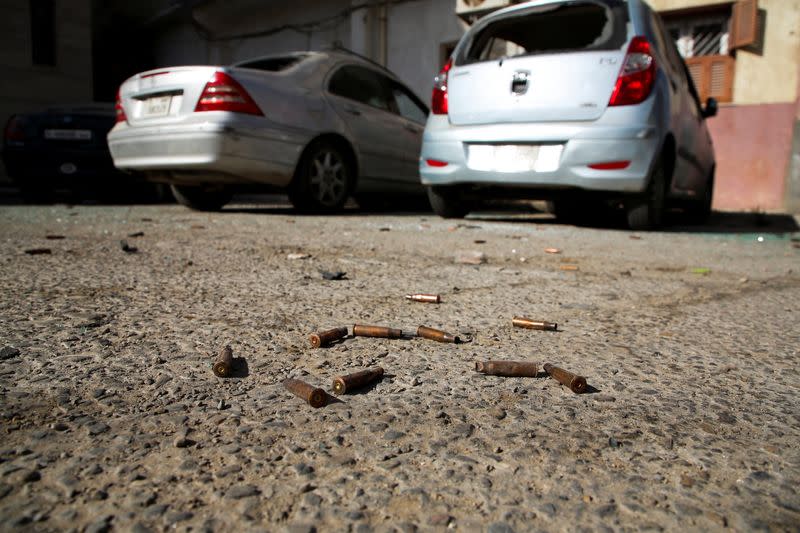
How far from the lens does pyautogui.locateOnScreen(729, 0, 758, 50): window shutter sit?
9.70 metres

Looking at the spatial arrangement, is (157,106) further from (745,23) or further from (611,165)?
(745,23)

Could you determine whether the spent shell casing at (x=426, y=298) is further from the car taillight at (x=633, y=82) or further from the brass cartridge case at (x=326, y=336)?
the car taillight at (x=633, y=82)

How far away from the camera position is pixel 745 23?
9797 mm

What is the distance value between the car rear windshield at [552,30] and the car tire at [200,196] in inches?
126

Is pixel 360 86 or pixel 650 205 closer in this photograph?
pixel 650 205

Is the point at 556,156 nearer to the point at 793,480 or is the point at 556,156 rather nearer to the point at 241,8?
the point at 793,480

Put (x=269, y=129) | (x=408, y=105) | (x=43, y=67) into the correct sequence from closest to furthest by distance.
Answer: (x=269, y=129) < (x=408, y=105) < (x=43, y=67)

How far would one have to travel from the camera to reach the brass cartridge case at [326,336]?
172 centimetres

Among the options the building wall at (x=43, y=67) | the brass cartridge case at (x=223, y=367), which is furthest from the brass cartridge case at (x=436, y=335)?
the building wall at (x=43, y=67)

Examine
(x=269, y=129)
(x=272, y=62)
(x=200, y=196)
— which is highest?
(x=272, y=62)

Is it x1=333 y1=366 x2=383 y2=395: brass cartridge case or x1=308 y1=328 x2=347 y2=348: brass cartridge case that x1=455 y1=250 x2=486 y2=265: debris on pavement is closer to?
x1=308 y1=328 x2=347 y2=348: brass cartridge case

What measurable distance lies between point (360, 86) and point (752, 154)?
6903mm

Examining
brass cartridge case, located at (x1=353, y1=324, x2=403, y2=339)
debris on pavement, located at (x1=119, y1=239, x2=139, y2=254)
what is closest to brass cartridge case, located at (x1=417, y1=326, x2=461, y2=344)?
brass cartridge case, located at (x1=353, y1=324, x2=403, y2=339)

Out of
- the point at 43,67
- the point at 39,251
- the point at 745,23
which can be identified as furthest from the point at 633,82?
the point at 43,67
